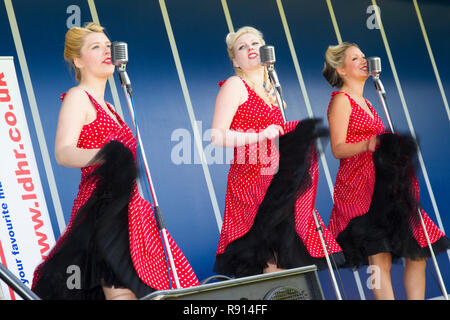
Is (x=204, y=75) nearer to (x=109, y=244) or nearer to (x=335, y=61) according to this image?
(x=335, y=61)

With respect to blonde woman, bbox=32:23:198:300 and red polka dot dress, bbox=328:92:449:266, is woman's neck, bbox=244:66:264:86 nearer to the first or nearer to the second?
red polka dot dress, bbox=328:92:449:266

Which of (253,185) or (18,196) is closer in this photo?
(253,185)

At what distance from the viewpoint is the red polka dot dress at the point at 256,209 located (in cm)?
313

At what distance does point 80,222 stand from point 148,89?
1.88 metres

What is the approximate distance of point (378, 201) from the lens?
3566mm

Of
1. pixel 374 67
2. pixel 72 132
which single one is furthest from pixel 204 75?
pixel 72 132

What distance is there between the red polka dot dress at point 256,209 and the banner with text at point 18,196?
1075 mm

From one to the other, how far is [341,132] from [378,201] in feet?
1.46

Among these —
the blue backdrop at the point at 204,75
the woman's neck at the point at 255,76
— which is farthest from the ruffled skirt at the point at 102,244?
the blue backdrop at the point at 204,75

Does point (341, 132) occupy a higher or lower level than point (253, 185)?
higher

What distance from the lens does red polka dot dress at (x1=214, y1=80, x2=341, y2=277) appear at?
3.13 meters

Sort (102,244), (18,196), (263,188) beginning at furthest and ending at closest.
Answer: (18,196) < (263,188) < (102,244)

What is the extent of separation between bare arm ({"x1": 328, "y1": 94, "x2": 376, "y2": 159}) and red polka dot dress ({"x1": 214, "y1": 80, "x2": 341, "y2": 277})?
47 centimetres
